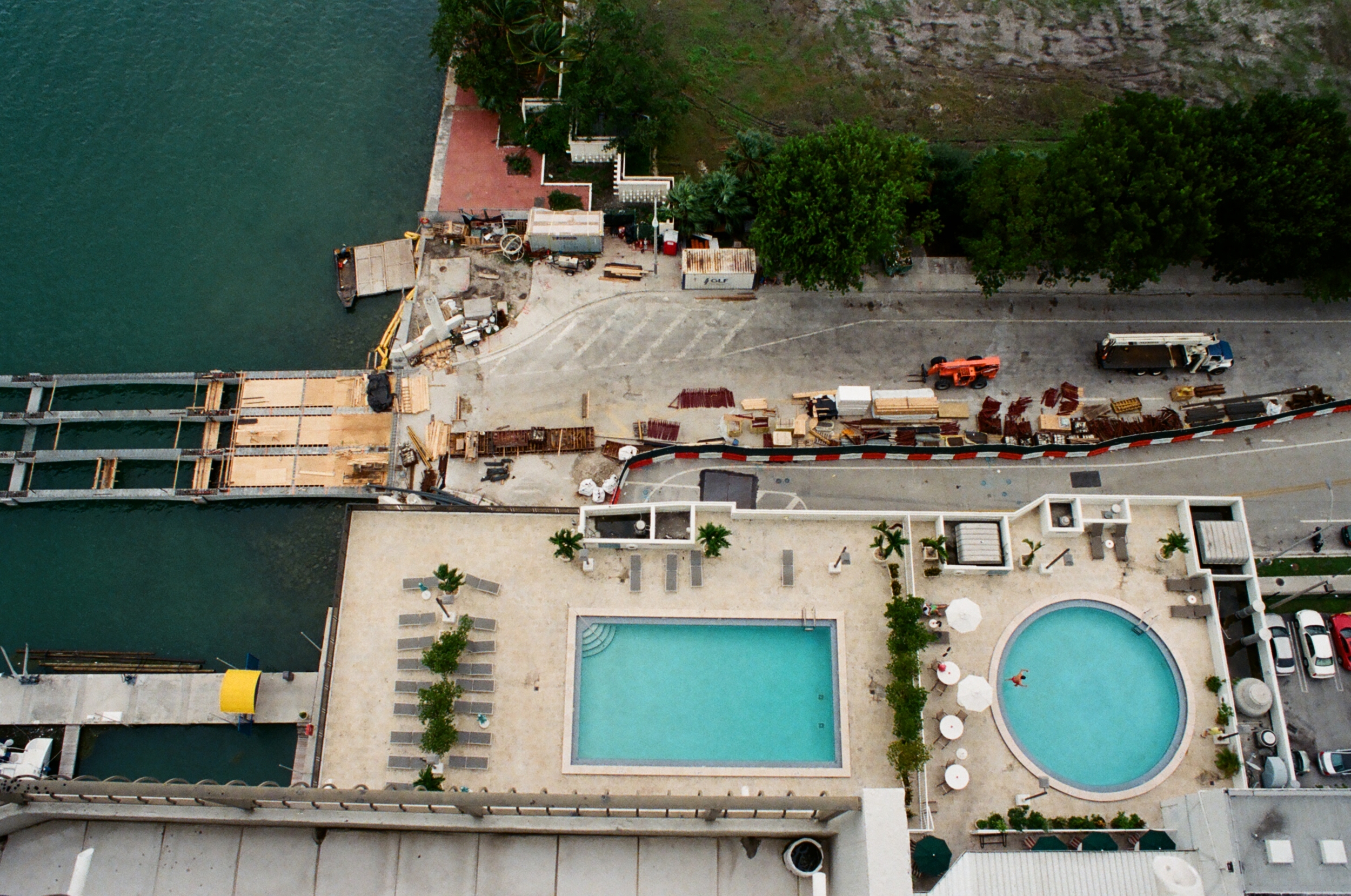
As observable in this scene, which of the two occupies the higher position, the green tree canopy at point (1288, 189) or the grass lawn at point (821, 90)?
the grass lawn at point (821, 90)

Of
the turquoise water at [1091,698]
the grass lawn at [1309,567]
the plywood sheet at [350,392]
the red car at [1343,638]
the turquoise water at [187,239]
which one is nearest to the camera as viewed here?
the turquoise water at [1091,698]

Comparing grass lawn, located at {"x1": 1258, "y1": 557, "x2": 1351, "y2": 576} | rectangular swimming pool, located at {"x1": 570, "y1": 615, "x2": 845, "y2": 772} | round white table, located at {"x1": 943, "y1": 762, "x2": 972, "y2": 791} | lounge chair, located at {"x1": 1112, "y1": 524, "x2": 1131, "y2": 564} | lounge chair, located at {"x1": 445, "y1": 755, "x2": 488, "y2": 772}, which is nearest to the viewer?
round white table, located at {"x1": 943, "y1": 762, "x2": 972, "y2": 791}

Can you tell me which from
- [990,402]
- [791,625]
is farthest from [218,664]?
[990,402]

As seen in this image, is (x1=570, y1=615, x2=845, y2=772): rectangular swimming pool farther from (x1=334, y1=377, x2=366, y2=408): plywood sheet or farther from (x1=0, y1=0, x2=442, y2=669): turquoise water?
(x1=334, y1=377, x2=366, y2=408): plywood sheet

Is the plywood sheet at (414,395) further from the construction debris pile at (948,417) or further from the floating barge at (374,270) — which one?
the construction debris pile at (948,417)

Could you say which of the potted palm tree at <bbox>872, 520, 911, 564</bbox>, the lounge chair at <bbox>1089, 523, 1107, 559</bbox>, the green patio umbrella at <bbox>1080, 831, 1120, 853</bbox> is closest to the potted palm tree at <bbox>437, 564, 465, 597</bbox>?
the potted palm tree at <bbox>872, 520, 911, 564</bbox>

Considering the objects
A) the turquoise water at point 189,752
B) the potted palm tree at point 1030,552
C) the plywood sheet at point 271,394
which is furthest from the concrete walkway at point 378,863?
the plywood sheet at point 271,394

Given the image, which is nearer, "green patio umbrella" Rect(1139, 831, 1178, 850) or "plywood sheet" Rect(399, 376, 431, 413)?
"green patio umbrella" Rect(1139, 831, 1178, 850)
